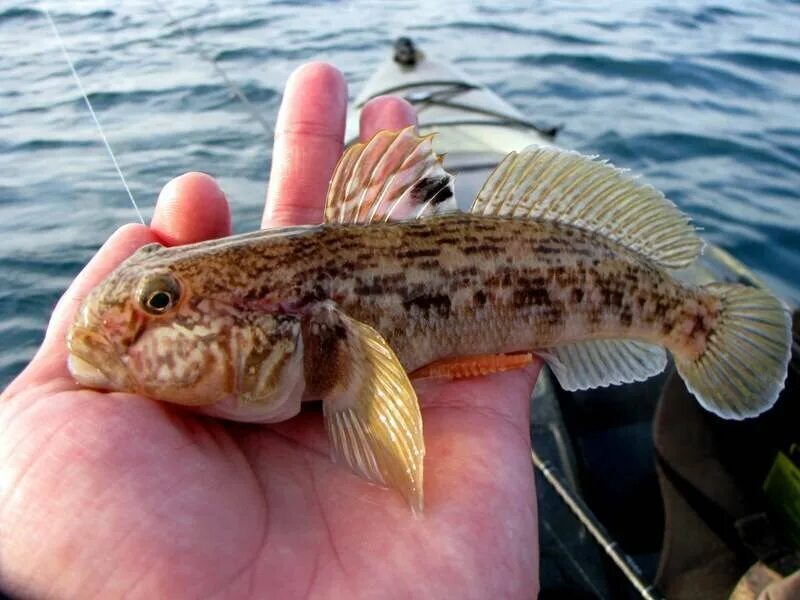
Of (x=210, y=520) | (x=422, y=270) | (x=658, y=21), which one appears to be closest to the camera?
(x=210, y=520)

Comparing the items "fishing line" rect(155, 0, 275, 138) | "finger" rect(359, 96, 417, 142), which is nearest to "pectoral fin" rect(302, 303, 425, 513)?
"finger" rect(359, 96, 417, 142)

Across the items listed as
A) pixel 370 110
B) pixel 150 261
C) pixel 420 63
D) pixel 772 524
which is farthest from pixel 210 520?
pixel 420 63

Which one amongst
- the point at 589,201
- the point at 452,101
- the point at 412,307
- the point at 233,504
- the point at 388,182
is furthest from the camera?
the point at 452,101

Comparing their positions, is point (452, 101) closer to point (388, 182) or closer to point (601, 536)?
point (388, 182)

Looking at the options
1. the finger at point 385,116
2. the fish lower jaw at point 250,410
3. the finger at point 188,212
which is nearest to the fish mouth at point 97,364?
the fish lower jaw at point 250,410

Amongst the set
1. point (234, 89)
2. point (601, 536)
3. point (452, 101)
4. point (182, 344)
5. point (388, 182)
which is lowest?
point (601, 536)

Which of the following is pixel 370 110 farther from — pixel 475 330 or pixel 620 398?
pixel 620 398

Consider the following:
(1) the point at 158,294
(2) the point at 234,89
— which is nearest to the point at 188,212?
(1) the point at 158,294
